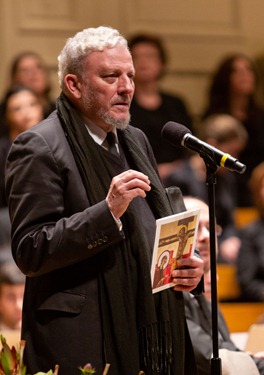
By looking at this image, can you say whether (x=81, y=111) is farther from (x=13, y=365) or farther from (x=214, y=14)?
(x=214, y=14)

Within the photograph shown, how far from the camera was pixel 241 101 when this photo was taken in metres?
6.16

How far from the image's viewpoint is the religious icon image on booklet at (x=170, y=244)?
101 inches

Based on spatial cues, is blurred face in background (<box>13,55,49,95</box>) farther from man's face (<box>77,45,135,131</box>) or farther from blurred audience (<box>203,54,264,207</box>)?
man's face (<box>77,45,135,131</box>)

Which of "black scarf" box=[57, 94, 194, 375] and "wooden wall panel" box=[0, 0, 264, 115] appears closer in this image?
"black scarf" box=[57, 94, 194, 375]

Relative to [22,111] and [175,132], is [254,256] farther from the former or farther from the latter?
[175,132]

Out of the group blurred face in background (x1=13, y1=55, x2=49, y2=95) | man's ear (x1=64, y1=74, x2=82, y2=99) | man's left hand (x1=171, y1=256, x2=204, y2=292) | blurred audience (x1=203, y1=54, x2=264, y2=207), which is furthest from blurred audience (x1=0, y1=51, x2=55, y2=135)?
man's left hand (x1=171, y1=256, x2=204, y2=292)

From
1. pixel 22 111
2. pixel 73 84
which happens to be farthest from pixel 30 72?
pixel 73 84

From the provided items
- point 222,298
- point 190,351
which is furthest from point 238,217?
point 190,351

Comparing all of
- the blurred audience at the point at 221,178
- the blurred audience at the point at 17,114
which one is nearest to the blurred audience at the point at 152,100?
the blurred audience at the point at 221,178

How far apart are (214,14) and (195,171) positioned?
1852mm

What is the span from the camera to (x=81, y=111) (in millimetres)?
2748

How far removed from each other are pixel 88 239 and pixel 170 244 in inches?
9.0

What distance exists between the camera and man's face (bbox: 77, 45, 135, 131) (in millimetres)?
2684

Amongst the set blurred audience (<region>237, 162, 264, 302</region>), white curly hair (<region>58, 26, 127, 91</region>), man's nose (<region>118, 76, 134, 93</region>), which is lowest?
blurred audience (<region>237, 162, 264, 302</region>)
